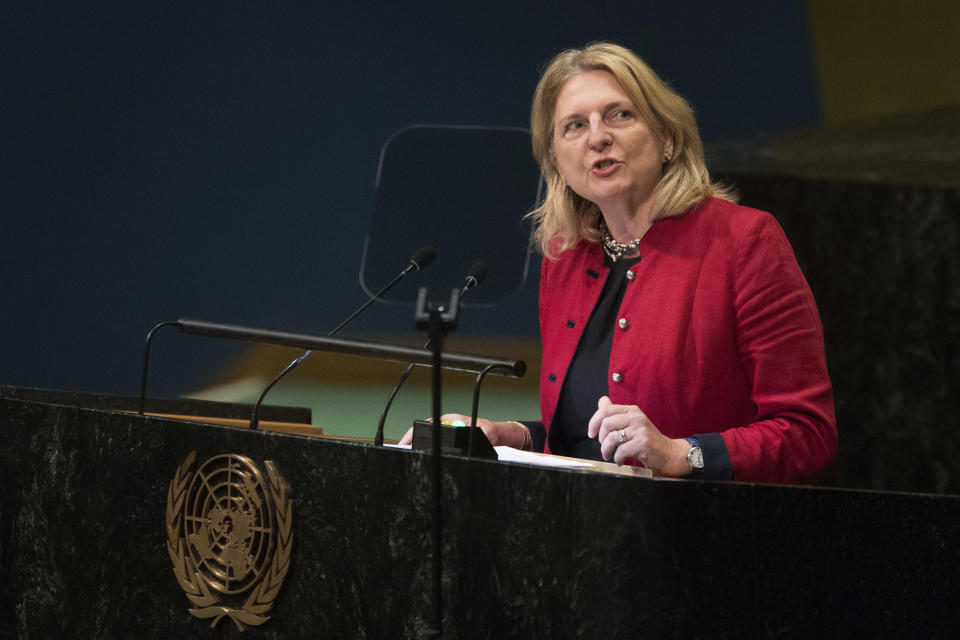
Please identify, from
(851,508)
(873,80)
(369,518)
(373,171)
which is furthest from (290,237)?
(851,508)

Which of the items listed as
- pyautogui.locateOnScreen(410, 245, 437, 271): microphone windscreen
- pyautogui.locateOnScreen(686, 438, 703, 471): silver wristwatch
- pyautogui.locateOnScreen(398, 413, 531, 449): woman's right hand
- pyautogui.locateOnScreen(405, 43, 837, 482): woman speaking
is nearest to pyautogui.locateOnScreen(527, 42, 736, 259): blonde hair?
pyautogui.locateOnScreen(405, 43, 837, 482): woman speaking

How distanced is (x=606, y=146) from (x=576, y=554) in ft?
3.20

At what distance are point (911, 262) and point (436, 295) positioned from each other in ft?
5.58

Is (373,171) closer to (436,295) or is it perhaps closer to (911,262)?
(436,295)

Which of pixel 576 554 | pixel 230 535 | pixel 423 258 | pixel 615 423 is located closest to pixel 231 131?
pixel 423 258

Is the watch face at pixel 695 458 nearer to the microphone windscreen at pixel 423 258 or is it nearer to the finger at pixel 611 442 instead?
the finger at pixel 611 442

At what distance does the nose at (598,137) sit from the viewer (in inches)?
79.0

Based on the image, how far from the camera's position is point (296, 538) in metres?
1.47

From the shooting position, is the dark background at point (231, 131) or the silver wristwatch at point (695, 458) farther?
the dark background at point (231, 131)

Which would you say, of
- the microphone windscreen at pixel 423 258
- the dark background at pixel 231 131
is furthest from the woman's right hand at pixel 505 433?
the dark background at pixel 231 131

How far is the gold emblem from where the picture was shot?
147 centimetres

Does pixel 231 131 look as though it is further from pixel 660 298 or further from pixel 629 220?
pixel 660 298

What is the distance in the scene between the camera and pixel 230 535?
1503 millimetres

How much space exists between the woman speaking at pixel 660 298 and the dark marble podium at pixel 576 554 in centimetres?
36
